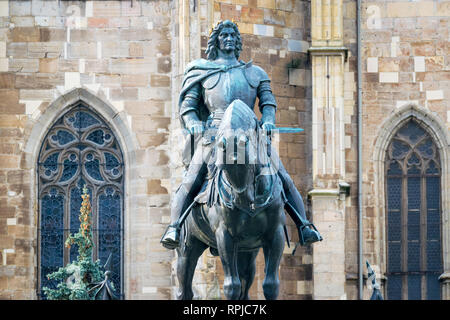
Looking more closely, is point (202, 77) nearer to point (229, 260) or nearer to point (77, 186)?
point (229, 260)

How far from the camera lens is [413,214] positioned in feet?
92.5

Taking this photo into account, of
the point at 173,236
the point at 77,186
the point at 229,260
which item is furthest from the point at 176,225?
the point at 77,186

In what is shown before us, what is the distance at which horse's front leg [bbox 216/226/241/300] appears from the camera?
16.2 metres

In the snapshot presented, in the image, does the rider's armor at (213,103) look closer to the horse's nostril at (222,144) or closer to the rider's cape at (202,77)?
the rider's cape at (202,77)

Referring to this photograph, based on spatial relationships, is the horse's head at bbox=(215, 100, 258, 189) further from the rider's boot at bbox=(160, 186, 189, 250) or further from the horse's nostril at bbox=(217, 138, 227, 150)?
the rider's boot at bbox=(160, 186, 189, 250)

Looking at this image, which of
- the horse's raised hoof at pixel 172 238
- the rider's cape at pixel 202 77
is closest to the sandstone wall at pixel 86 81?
the rider's cape at pixel 202 77

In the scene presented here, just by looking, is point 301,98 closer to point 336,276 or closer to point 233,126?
point 336,276

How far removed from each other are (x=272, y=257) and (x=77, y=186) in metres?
11.4

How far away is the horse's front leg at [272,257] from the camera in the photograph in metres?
16.4

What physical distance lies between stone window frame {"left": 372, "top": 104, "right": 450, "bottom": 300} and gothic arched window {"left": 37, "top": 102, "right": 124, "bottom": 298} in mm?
4588

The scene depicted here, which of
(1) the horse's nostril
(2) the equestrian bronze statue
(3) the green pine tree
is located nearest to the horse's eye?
(2) the equestrian bronze statue

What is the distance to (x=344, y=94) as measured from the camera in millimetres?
27969

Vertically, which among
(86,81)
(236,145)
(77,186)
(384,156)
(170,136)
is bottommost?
(236,145)

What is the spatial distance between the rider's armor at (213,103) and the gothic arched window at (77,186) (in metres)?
10.1
